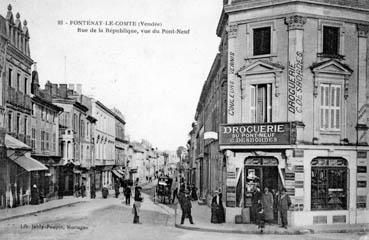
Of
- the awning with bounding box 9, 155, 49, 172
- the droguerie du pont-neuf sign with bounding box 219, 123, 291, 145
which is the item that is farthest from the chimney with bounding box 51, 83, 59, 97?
the droguerie du pont-neuf sign with bounding box 219, 123, 291, 145

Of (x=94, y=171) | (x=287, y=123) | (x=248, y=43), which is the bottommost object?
(x=94, y=171)

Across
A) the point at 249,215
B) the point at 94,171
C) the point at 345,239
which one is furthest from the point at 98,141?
the point at 345,239

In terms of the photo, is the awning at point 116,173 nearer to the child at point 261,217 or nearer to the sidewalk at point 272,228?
the sidewalk at point 272,228

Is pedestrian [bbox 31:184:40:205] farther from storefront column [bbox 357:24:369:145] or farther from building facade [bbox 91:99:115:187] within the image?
building facade [bbox 91:99:115:187]

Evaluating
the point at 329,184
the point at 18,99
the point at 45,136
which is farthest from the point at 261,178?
the point at 45,136

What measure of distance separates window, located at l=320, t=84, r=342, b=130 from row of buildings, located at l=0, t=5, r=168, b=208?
38.2 ft

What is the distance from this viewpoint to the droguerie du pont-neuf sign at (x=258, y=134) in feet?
57.5

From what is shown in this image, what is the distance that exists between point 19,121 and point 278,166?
1602 cm

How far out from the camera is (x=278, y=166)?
18016mm

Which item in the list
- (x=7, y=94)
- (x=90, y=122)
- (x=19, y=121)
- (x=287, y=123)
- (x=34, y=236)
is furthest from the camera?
(x=90, y=122)

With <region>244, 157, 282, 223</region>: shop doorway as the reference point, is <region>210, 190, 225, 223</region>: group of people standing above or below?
below

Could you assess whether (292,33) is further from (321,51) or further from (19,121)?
(19,121)

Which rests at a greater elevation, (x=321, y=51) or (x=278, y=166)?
(x=321, y=51)

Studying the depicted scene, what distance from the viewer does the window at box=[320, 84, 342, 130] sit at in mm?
18062
